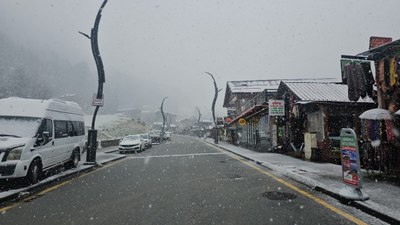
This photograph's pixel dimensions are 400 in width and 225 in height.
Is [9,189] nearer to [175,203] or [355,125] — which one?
[175,203]

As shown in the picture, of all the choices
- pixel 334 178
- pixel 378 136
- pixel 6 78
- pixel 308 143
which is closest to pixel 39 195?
pixel 334 178

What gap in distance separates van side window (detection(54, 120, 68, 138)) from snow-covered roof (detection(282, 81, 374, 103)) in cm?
1143

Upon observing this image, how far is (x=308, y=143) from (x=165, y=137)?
45181 millimetres

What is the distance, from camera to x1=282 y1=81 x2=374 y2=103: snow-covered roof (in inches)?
588

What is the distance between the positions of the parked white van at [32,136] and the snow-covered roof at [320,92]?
37.9 feet

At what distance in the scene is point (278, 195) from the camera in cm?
716

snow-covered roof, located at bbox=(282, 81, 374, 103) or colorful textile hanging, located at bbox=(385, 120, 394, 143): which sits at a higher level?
snow-covered roof, located at bbox=(282, 81, 374, 103)

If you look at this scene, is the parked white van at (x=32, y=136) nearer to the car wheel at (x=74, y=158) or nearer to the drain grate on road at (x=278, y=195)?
the car wheel at (x=74, y=158)

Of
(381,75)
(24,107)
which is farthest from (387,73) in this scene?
(24,107)

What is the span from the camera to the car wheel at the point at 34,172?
8406 mm

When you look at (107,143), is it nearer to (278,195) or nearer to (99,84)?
(99,84)

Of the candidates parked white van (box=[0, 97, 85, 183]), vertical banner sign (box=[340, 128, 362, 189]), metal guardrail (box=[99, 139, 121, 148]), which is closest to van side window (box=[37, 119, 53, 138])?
parked white van (box=[0, 97, 85, 183])

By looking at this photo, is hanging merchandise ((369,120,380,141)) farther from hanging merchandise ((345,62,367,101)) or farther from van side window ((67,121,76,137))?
van side window ((67,121,76,137))

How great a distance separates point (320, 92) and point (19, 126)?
14600 mm
